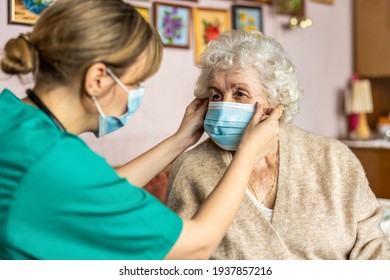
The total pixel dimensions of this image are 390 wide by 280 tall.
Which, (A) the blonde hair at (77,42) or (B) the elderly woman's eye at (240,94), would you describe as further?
(B) the elderly woman's eye at (240,94)

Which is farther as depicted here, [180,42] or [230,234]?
[180,42]

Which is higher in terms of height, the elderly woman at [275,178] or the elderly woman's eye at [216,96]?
the elderly woman's eye at [216,96]

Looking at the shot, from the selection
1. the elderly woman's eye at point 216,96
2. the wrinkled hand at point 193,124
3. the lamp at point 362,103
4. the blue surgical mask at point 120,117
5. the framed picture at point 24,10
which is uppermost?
the framed picture at point 24,10

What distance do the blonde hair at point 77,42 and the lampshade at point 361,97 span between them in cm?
316

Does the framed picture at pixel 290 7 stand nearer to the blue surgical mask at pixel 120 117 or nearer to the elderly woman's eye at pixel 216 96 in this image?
the elderly woman's eye at pixel 216 96

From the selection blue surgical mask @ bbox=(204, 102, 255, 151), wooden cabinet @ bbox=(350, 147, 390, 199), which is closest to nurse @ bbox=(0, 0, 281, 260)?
blue surgical mask @ bbox=(204, 102, 255, 151)

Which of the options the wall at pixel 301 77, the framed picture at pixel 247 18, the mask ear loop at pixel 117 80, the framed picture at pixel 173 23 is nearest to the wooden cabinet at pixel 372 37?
the wall at pixel 301 77

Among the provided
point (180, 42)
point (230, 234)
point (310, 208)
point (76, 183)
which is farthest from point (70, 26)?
point (180, 42)

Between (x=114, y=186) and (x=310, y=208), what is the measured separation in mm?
798

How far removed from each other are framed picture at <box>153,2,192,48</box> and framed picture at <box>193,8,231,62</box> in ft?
0.24

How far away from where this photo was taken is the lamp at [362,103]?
13.5 feet
